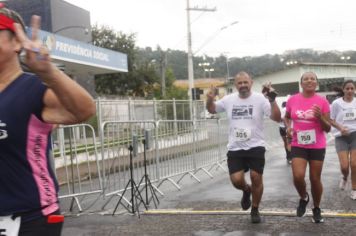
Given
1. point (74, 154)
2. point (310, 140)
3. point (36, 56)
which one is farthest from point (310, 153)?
point (36, 56)

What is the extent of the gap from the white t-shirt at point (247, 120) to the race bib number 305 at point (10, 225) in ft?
15.6

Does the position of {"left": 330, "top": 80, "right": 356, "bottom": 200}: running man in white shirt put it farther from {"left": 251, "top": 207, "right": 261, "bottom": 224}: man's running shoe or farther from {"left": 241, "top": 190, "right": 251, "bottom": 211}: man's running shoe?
{"left": 251, "top": 207, "right": 261, "bottom": 224}: man's running shoe

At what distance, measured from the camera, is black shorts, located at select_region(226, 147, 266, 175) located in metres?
6.85

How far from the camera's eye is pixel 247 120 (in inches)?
274

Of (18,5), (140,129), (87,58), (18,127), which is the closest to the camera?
(18,127)

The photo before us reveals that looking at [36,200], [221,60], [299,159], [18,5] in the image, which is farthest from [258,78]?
[36,200]

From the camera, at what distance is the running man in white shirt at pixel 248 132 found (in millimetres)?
6859

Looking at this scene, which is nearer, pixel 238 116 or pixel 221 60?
pixel 238 116

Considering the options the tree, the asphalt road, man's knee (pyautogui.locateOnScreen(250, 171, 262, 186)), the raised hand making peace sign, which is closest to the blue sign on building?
the asphalt road

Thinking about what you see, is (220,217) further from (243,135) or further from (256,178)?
(243,135)

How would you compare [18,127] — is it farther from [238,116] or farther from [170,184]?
[170,184]

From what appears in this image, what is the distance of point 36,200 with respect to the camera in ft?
7.82

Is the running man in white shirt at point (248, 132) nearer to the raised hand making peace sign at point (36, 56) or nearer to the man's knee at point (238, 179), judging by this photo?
the man's knee at point (238, 179)

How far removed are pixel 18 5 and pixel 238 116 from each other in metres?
21.8
